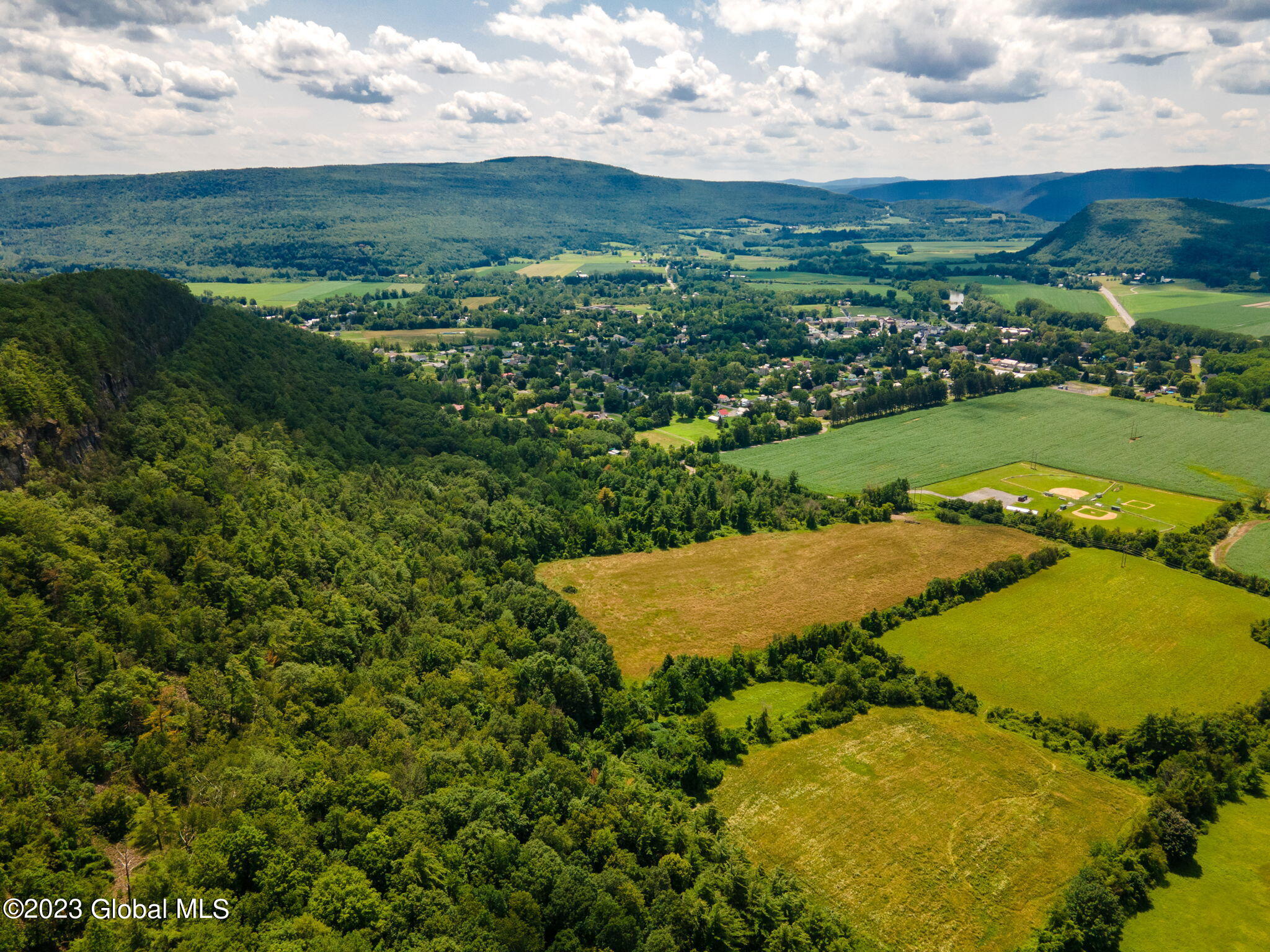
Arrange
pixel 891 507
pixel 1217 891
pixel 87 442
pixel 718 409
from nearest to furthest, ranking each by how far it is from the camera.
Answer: pixel 1217 891 → pixel 87 442 → pixel 891 507 → pixel 718 409

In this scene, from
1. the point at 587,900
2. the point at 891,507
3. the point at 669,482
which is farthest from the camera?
the point at 669,482

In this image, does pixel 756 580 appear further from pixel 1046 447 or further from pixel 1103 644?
pixel 1046 447

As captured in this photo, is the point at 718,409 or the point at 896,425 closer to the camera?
the point at 896,425

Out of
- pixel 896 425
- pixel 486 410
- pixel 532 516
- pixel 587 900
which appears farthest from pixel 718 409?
pixel 587 900

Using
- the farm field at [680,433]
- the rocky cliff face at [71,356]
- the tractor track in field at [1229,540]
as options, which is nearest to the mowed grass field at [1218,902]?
the tractor track in field at [1229,540]

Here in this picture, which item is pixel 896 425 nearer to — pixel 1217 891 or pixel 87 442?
pixel 1217 891

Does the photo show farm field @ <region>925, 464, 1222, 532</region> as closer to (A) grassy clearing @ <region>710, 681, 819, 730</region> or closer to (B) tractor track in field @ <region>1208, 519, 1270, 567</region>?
(B) tractor track in field @ <region>1208, 519, 1270, 567</region>

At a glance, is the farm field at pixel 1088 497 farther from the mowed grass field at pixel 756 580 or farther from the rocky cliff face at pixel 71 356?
the rocky cliff face at pixel 71 356
